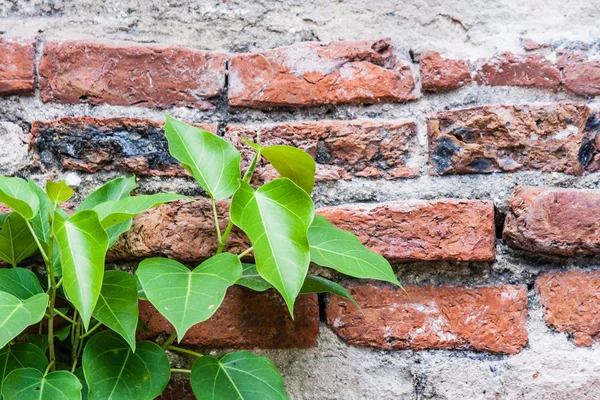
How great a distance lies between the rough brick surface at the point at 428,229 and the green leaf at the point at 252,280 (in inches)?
5.6

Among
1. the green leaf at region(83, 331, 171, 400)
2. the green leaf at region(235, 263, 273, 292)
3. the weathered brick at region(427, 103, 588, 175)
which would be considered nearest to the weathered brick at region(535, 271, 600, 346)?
the weathered brick at region(427, 103, 588, 175)

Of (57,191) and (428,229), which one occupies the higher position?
(57,191)

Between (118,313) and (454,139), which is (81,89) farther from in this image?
(454,139)

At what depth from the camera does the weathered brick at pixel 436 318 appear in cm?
79

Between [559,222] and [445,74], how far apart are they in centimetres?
26

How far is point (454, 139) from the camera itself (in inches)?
32.5

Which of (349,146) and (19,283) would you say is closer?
(19,283)

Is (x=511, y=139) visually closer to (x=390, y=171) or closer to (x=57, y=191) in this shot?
(x=390, y=171)

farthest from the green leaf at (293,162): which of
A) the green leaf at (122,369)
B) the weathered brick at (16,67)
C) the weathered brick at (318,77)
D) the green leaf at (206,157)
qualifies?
the weathered brick at (16,67)

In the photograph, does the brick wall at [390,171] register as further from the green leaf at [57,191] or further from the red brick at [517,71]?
the green leaf at [57,191]

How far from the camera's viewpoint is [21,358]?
0.69m

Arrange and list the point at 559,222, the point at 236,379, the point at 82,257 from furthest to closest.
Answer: the point at 559,222 < the point at 236,379 < the point at 82,257

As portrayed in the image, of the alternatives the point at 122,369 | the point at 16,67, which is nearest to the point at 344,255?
the point at 122,369

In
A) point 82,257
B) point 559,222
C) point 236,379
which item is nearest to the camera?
point 82,257
